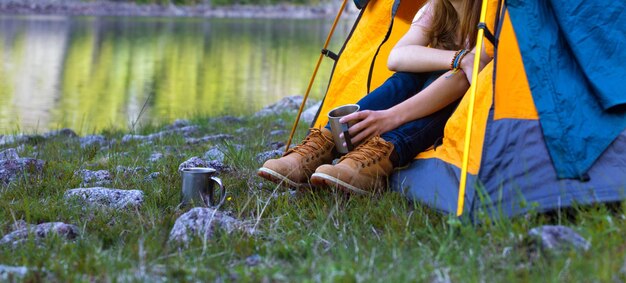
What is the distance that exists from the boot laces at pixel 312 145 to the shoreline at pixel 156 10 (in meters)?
59.7

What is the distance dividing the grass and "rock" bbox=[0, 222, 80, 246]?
0.23 feet

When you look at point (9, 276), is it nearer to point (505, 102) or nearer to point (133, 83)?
point (505, 102)

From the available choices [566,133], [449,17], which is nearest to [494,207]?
[566,133]

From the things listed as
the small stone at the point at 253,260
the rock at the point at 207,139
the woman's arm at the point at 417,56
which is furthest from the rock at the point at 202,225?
the rock at the point at 207,139

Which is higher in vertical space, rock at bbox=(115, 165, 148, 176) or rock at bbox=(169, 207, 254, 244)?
rock at bbox=(169, 207, 254, 244)

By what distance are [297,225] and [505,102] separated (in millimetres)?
1181

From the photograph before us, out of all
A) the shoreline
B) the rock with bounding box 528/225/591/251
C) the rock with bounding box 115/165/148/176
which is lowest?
the shoreline

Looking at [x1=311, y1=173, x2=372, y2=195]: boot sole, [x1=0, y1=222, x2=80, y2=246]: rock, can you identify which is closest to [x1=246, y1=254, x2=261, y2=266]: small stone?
[x1=311, y1=173, x2=372, y2=195]: boot sole

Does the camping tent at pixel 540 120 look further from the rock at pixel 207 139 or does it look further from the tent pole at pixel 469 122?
the rock at pixel 207 139

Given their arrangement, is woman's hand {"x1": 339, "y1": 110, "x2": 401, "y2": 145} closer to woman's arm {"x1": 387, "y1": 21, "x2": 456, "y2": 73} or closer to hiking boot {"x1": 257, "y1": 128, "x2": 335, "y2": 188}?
hiking boot {"x1": 257, "y1": 128, "x2": 335, "y2": 188}

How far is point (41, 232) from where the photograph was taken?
3.55m

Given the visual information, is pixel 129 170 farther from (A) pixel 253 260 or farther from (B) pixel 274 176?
(A) pixel 253 260

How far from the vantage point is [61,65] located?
1003 inches

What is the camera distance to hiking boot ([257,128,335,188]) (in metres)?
4.15
